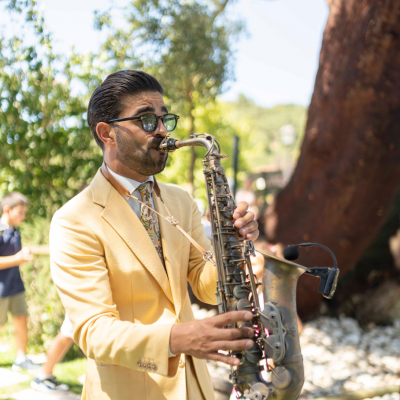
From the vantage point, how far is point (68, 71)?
619 cm

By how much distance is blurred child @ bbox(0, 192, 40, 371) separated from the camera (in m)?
5.02

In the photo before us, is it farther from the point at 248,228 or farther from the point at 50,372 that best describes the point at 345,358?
the point at 248,228

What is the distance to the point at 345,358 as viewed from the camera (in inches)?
236

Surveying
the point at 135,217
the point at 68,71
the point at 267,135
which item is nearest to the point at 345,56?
the point at 68,71

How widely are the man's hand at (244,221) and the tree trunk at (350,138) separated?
443cm

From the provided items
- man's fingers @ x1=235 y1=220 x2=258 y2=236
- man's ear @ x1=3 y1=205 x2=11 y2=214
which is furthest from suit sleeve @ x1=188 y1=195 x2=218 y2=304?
man's ear @ x1=3 y1=205 x2=11 y2=214

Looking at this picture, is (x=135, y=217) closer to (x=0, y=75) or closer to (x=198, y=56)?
(x=0, y=75)

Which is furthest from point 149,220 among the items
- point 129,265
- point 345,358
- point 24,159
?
point 345,358

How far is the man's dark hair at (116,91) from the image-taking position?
6.68 ft

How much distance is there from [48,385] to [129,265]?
333 cm

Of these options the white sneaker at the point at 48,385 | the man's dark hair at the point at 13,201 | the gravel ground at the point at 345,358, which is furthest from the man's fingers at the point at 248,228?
the man's dark hair at the point at 13,201

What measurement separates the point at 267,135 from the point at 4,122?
75003mm

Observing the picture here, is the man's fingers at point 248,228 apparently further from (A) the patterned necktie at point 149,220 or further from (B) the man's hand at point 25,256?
Answer: (B) the man's hand at point 25,256

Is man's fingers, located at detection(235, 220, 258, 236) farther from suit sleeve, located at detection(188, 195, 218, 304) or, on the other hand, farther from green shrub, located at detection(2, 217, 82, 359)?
green shrub, located at detection(2, 217, 82, 359)
